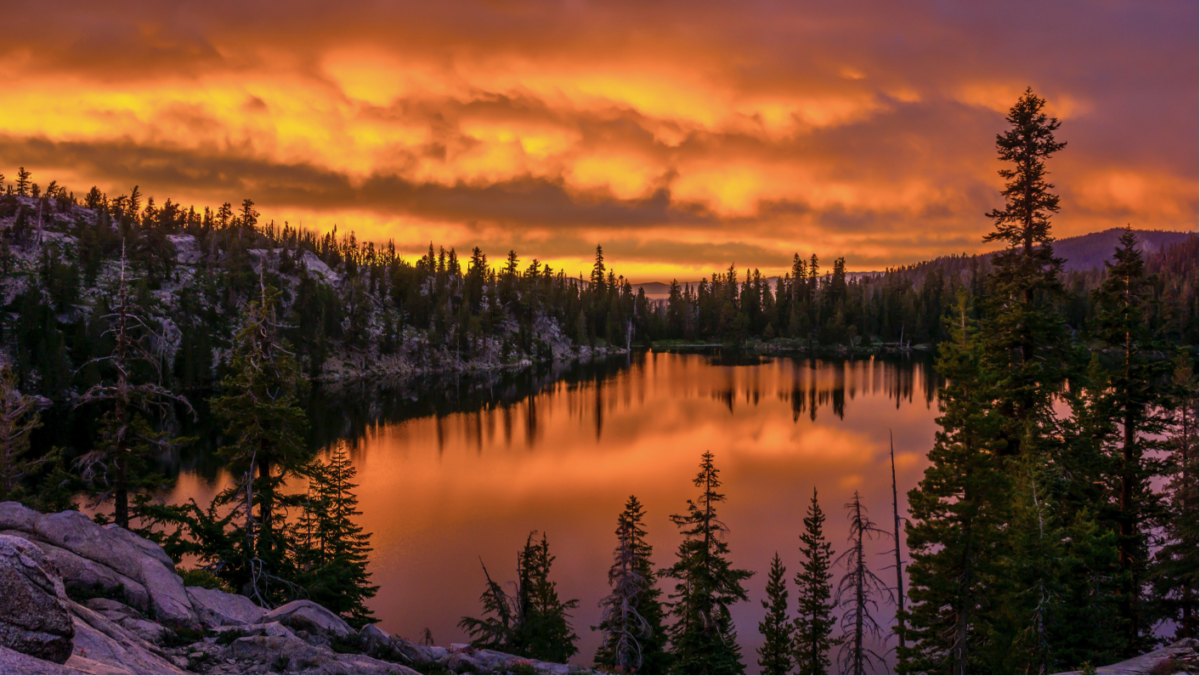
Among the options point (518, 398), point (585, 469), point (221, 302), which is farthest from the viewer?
point (221, 302)

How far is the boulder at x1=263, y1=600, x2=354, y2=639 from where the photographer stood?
565 inches

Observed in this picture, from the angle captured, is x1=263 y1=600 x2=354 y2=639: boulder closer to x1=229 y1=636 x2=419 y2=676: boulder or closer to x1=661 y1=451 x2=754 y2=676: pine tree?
x1=229 y1=636 x2=419 y2=676: boulder

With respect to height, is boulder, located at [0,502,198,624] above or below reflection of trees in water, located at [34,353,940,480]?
above

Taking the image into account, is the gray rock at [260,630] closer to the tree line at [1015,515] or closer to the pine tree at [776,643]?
the tree line at [1015,515]

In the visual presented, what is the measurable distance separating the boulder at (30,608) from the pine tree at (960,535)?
73.8 feet

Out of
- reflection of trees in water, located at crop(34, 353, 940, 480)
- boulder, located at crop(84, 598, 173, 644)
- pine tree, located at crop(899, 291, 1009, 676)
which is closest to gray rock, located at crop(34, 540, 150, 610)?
boulder, located at crop(84, 598, 173, 644)

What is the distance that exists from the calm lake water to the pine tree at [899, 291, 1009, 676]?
8009mm

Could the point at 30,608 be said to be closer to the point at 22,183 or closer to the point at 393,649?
the point at 393,649

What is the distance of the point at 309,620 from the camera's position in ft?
47.6

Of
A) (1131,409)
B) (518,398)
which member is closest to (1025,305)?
(1131,409)

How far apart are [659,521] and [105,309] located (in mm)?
102693

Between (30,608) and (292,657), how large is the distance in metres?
5.59

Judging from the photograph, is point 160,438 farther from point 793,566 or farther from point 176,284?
point 176,284

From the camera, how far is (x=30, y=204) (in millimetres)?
135875
